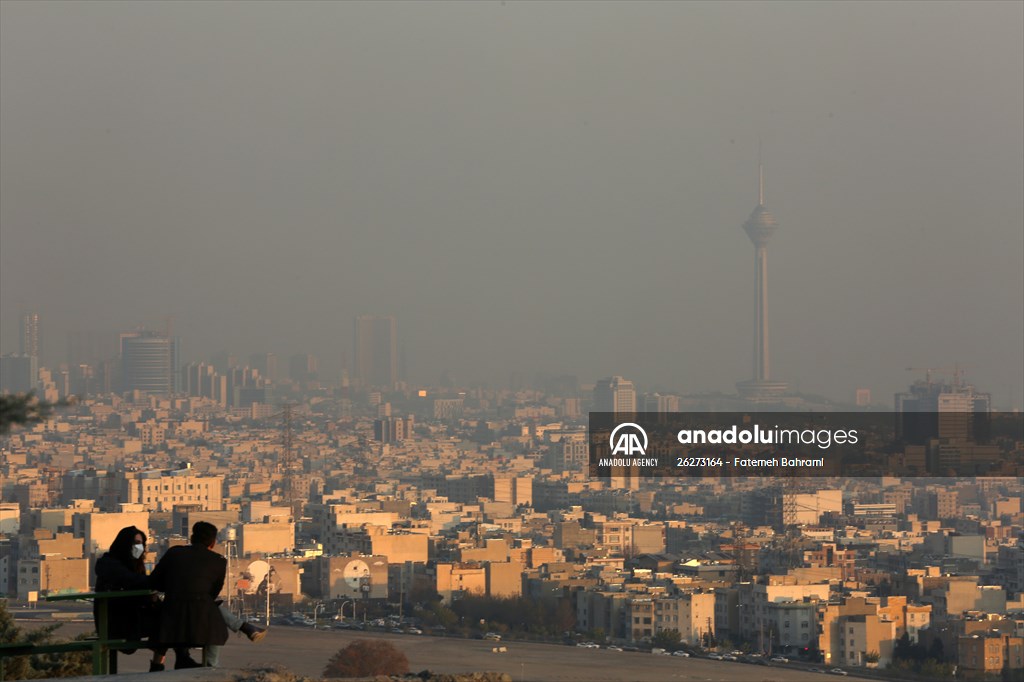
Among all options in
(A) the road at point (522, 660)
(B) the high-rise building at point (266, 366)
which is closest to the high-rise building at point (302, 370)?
(B) the high-rise building at point (266, 366)

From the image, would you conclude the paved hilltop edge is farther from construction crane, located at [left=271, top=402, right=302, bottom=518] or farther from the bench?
construction crane, located at [left=271, top=402, right=302, bottom=518]

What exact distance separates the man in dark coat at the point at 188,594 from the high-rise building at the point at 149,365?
2226 inches

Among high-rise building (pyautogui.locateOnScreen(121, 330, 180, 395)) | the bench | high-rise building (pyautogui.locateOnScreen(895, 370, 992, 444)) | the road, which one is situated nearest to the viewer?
the bench

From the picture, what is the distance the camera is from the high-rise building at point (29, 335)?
53719mm

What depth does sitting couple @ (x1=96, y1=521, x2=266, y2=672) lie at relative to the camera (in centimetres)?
412

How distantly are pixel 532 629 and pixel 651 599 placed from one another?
67.9 inches

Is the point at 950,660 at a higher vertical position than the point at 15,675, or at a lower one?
lower

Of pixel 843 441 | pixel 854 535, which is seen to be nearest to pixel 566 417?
pixel 843 441

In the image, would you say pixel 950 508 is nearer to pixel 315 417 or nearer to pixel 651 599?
pixel 651 599

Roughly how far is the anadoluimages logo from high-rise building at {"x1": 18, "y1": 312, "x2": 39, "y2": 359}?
18633 millimetres

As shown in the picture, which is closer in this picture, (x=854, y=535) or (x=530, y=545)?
(x=530, y=545)

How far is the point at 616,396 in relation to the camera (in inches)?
2196

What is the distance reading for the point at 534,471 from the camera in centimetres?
4984

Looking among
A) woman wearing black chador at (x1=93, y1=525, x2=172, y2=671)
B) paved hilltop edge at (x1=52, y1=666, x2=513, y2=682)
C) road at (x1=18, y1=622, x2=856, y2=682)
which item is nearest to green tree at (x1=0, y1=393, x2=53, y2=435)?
woman wearing black chador at (x1=93, y1=525, x2=172, y2=671)
